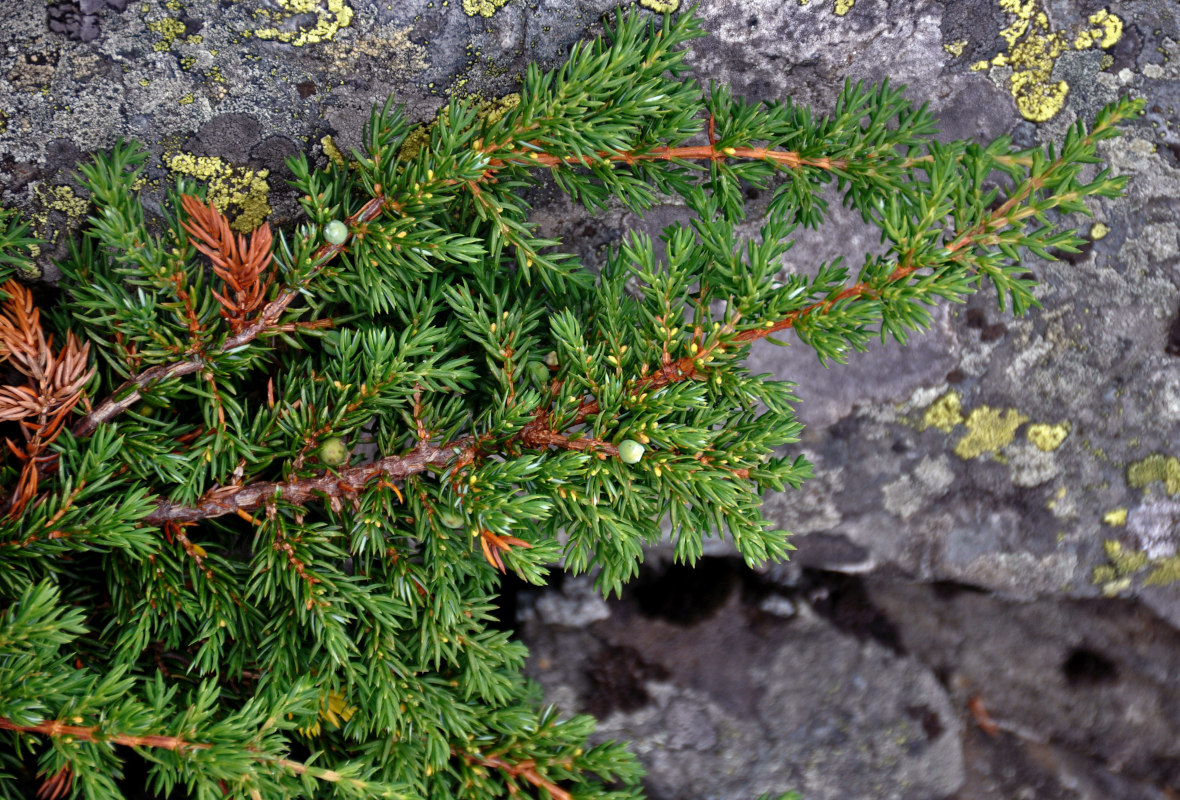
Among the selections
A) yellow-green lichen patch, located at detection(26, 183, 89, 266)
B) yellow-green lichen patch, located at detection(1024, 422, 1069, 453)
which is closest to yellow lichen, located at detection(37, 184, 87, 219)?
yellow-green lichen patch, located at detection(26, 183, 89, 266)

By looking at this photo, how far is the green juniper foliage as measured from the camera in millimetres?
1350

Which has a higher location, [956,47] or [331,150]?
[956,47]

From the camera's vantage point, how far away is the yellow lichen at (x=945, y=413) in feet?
7.18

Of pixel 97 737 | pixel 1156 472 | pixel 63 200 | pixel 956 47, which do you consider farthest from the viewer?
pixel 1156 472

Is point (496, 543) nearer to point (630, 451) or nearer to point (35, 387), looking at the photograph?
point (630, 451)

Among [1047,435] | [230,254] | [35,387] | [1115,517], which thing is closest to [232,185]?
[230,254]

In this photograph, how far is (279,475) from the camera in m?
1.61

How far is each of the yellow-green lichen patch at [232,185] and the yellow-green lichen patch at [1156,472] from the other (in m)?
2.37

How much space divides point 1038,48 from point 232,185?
6.58 feet

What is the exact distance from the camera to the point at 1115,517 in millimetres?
2170

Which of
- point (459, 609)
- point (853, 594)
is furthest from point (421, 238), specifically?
point (853, 594)

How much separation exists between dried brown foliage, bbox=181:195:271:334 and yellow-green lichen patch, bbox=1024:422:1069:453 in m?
2.02

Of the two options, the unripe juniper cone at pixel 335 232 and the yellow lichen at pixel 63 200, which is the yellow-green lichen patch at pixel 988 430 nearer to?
the unripe juniper cone at pixel 335 232

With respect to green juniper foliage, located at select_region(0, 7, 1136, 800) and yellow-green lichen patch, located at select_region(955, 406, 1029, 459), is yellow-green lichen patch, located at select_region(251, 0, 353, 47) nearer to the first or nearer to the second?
green juniper foliage, located at select_region(0, 7, 1136, 800)
